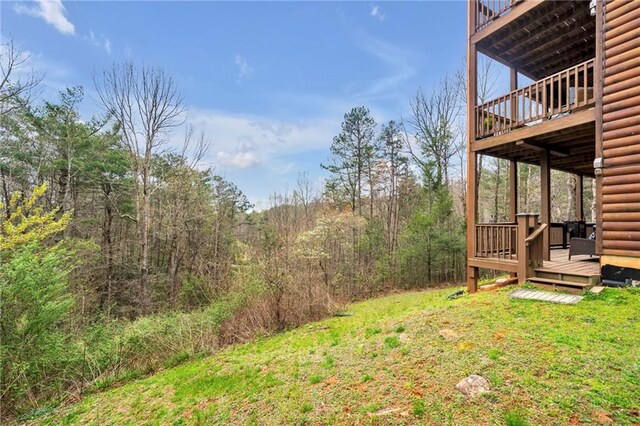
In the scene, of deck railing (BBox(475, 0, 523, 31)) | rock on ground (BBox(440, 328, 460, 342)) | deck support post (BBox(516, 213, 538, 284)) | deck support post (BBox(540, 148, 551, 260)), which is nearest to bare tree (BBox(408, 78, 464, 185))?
deck support post (BBox(540, 148, 551, 260))

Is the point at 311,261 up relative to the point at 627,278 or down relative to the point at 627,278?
down

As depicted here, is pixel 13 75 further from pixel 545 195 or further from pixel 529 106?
pixel 545 195

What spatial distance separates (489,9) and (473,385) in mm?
8129

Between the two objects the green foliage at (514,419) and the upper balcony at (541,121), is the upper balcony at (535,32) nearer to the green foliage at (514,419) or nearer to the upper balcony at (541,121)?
the upper balcony at (541,121)

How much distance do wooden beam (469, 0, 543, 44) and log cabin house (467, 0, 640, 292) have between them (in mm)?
21

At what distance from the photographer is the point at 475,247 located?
6840 mm

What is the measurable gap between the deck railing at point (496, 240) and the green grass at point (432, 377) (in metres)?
1.88

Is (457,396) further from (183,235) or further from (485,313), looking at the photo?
(183,235)

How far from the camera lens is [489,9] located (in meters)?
6.78

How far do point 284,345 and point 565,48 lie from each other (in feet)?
31.4

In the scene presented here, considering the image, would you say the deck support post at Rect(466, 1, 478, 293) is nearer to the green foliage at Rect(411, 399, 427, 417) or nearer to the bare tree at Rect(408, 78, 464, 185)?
the green foliage at Rect(411, 399, 427, 417)

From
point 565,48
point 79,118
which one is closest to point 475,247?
point 565,48

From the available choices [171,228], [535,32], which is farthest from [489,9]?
[171,228]

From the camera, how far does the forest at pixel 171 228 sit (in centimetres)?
589
